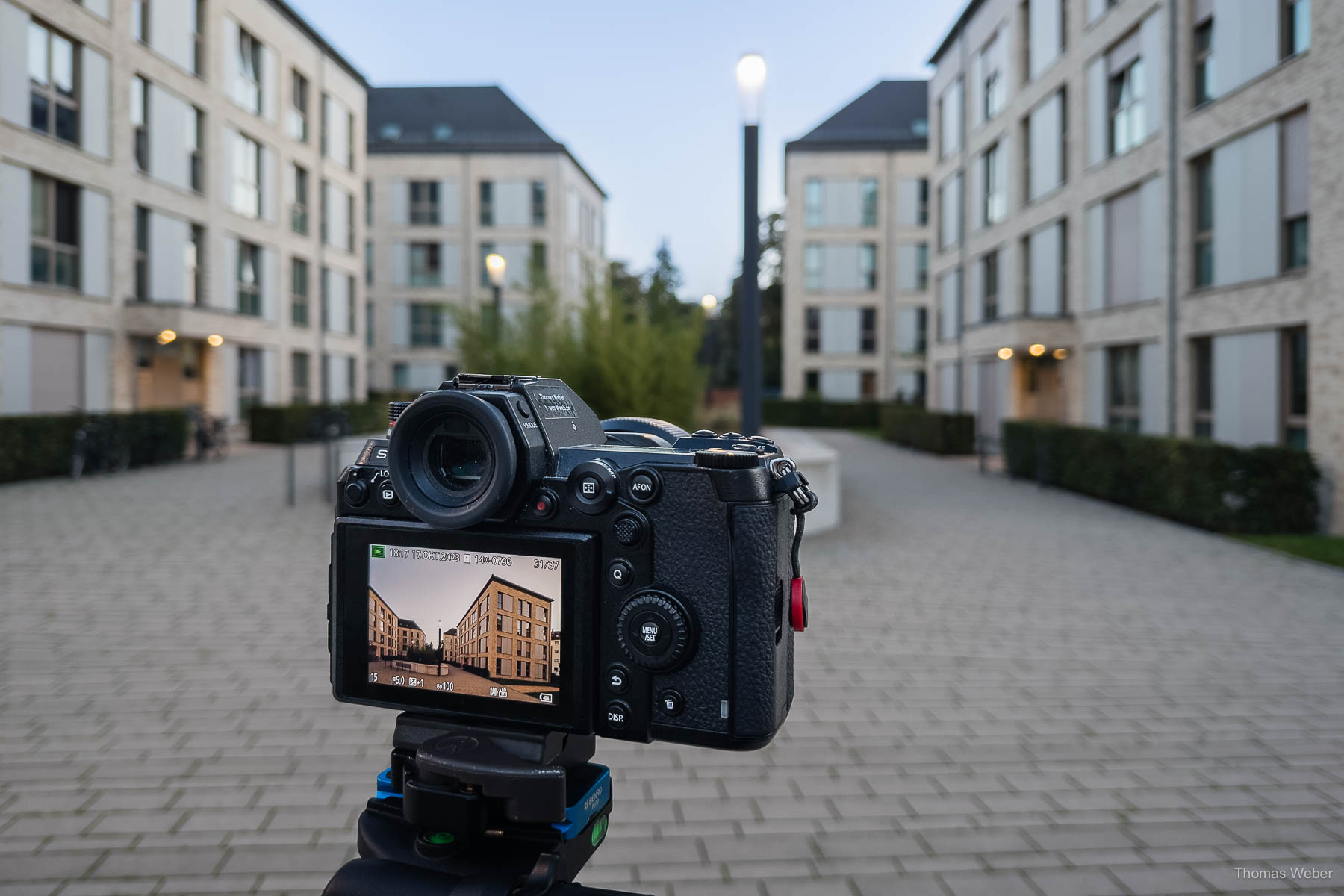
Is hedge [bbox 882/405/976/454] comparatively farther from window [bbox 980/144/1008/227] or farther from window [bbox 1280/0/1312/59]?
window [bbox 1280/0/1312/59]

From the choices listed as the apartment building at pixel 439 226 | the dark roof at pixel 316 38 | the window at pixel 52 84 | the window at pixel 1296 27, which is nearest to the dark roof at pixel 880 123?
the apartment building at pixel 439 226

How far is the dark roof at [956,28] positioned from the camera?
28.4 meters

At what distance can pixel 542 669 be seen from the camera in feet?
4.84

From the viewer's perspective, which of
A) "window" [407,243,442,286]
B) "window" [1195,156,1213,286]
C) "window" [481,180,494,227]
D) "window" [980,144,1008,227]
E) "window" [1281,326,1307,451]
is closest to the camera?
"window" [1281,326,1307,451]

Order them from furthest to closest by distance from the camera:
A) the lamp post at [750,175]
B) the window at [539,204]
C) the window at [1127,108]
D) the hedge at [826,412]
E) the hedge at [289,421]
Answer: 1. the window at [539,204]
2. the hedge at [826,412]
3. the hedge at [289,421]
4. the window at [1127,108]
5. the lamp post at [750,175]

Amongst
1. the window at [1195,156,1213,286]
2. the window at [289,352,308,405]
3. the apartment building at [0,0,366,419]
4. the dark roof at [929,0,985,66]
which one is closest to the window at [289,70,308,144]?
the apartment building at [0,0,366,419]

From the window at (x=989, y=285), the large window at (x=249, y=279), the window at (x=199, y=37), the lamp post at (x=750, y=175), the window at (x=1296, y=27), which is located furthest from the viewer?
the large window at (x=249, y=279)

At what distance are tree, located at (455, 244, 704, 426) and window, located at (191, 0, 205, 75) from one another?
1704 centimetres

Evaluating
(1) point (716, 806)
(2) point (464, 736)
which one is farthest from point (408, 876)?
(1) point (716, 806)

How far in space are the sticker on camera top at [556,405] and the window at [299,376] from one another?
31.7 metres

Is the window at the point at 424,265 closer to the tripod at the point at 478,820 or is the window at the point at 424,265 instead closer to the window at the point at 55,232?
the window at the point at 55,232

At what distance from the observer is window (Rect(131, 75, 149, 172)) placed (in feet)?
74.7

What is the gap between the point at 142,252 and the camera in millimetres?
23328

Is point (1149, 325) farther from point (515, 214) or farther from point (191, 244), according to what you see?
point (515, 214)
